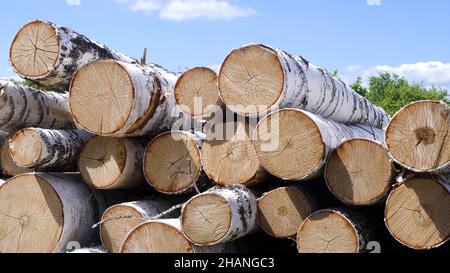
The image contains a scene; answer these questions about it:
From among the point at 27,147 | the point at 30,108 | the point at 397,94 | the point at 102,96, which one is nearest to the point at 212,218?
the point at 102,96

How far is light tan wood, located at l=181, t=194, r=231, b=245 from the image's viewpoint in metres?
3.80

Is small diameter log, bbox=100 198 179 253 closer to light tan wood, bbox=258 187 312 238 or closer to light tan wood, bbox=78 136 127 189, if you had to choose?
light tan wood, bbox=78 136 127 189

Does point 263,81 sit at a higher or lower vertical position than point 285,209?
higher

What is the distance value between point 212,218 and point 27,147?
1.63 metres

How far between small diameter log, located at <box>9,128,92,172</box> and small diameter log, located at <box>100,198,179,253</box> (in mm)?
609

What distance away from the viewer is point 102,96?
427cm

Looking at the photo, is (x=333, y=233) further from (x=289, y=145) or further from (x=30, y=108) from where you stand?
(x=30, y=108)

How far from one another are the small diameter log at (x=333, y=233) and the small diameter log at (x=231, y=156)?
58 cm

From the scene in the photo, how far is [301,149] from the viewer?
12.6ft

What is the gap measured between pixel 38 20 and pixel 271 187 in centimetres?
229

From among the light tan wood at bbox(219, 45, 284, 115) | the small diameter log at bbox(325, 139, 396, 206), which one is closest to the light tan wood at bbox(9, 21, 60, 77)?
the light tan wood at bbox(219, 45, 284, 115)

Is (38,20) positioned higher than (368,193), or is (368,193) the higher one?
(38,20)
